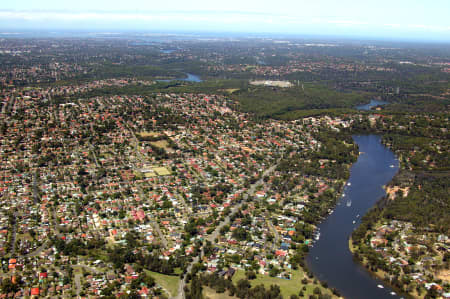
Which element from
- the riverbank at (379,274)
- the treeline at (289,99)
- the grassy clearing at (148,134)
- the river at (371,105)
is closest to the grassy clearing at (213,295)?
the riverbank at (379,274)

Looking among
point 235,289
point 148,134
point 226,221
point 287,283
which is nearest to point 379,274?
point 287,283

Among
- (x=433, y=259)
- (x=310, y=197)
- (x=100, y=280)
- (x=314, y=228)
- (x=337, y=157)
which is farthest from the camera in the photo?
(x=337, y=157)

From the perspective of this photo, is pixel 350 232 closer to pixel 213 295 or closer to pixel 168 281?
pixel 213 295

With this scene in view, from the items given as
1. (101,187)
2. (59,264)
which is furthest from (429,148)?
(59,264)

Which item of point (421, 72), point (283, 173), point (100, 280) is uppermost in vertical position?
point (421, 72)

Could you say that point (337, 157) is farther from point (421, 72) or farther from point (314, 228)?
point (421, 72)

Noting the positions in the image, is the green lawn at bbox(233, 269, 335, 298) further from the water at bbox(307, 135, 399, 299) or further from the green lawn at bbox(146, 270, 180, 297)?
the green lawn at bbox(146, 270, 180, 297)
